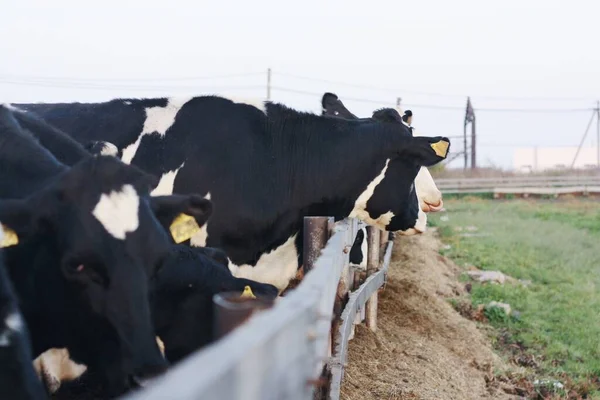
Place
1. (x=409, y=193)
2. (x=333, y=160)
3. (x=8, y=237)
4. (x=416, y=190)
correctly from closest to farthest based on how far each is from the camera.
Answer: (x=8, y=237), (x=333, y=160), (x=409, y=193), (x=416, y=190)

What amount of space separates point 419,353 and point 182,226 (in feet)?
12.1

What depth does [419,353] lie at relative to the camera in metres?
7.36

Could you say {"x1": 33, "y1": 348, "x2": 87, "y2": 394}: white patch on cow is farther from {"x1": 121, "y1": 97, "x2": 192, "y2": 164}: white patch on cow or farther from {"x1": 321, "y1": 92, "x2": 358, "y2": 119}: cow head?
{"x1": 321, "y1": 92, "x2": 358, "y2": 119}: cow head

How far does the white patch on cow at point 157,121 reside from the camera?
6.69 meters

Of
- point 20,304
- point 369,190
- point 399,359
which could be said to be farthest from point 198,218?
point 369,190

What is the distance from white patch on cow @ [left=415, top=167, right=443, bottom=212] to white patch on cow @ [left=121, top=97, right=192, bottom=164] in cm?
→ 304

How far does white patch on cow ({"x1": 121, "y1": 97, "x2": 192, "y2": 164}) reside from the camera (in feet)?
21.9

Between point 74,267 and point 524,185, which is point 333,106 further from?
point 524,185

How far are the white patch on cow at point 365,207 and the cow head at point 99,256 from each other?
3.94 meters

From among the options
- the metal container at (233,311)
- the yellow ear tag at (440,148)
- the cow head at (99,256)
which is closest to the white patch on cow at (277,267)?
the yellow ear tag at (440,148)

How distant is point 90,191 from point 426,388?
3.55 meters

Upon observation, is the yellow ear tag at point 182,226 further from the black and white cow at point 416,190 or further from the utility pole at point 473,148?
the utility pole at point 473,148

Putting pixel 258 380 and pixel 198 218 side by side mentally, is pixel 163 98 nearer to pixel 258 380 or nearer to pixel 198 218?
pixel 198 218

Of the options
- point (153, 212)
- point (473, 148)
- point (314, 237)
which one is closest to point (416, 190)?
point (314, 237)
